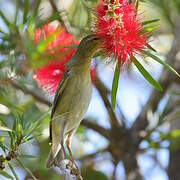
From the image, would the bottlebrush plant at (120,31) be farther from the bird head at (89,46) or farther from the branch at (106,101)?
the branch at (106,101)

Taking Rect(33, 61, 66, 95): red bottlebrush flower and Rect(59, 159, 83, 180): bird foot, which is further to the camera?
Rect(33, 61, 66, 95): red bottlebrush flower

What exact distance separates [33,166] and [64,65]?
0.72 m

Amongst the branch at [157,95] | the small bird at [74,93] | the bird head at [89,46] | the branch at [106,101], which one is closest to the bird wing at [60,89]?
the small bird at [74,93]

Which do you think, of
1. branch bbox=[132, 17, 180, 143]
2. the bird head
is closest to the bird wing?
the bird head

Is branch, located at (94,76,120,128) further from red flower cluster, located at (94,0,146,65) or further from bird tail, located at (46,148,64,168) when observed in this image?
red flower cluster, located at (94,0,146,65)

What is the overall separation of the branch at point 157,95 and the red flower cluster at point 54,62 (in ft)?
2.36

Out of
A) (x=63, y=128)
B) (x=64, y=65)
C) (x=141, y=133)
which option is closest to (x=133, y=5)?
(x=64, y=65)

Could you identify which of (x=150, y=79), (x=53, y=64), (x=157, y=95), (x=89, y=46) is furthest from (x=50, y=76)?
Answer: (x=157, y=95)

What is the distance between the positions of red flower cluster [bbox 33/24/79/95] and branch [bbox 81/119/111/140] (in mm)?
532

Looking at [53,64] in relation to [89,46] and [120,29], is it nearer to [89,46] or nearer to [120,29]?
[89,46]

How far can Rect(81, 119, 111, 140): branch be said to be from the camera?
2359 millimetres

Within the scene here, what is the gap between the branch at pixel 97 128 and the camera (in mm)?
2359

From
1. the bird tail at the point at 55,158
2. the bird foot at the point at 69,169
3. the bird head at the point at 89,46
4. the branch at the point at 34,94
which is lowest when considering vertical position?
the bird tail at the point at 55,158

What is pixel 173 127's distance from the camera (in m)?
2.78
